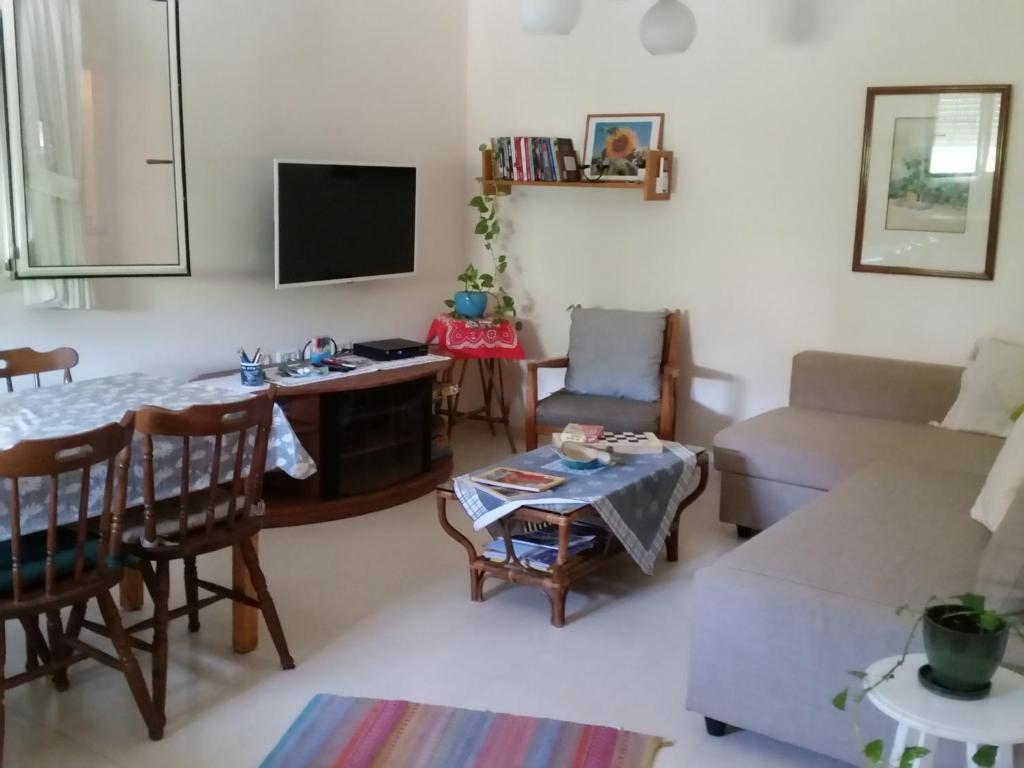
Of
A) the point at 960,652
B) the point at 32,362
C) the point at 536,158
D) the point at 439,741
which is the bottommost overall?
the point at 439,741

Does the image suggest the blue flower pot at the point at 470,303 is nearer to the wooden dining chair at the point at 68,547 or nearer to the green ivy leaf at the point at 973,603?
the wooden dining chair at the point at 68,547

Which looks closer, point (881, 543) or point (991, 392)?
point (881, 543)

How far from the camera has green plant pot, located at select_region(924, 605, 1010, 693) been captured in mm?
1792

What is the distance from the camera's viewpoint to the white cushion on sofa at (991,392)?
3.99m

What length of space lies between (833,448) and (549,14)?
1923 millimetres

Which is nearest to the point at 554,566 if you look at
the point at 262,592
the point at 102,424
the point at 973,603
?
the point at 262,592

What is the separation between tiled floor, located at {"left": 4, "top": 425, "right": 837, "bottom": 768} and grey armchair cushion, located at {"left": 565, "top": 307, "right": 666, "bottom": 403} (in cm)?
116

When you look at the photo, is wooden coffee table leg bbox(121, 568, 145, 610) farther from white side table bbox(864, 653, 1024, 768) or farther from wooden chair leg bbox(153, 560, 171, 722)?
white side table bbox(864, 653, 1024, 768)

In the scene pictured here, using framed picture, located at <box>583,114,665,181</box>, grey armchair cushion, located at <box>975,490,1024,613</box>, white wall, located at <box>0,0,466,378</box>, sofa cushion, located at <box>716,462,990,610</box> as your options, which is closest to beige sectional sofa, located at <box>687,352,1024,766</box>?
sofa cushion, located at <box>716,462,990,610</box>

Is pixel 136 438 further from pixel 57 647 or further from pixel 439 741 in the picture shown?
pixel 439 741

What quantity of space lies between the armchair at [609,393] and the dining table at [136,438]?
6.02ft

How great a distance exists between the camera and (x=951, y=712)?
1787 mm

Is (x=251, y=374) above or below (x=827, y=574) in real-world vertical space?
above

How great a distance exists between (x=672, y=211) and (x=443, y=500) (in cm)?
235
